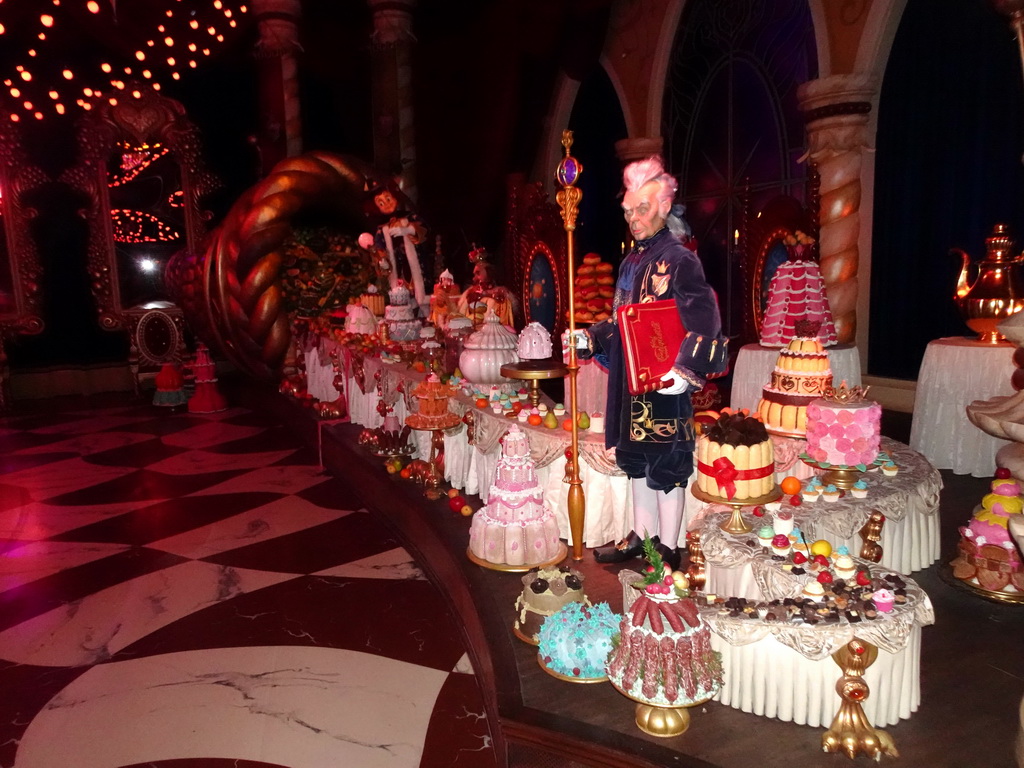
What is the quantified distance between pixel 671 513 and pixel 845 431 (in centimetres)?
76

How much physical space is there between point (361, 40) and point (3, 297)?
6574 mm

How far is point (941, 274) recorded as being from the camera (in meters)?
5.93

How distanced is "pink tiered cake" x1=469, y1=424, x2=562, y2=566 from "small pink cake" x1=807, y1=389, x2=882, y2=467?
1217 mm

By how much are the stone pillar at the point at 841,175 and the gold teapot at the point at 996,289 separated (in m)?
1.76

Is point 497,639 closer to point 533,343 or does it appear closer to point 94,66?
point 533,343

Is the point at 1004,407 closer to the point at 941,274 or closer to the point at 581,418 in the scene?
the point at 581,418

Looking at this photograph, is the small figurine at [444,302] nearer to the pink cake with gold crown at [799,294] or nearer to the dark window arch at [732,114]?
the pink cake with gold crown at [799,294]

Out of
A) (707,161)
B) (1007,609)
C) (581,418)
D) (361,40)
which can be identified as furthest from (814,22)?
(361,40)

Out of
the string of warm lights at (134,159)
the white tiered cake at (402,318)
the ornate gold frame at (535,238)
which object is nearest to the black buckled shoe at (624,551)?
the white tiered cake at (402,318)

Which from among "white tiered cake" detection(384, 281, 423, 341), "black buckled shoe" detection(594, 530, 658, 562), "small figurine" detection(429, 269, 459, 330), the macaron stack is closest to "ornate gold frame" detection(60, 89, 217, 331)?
"white tiered cake" detection(384, 281, 423, 341)

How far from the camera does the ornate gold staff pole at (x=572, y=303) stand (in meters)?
2.90

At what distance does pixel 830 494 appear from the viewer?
9.24 ft

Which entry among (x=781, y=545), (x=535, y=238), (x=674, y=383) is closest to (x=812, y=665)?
(x=781, y=545)

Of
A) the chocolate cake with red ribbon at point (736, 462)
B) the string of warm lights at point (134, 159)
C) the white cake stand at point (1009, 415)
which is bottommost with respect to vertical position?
the chocolate cake with red ribbon at point (736, 462)
